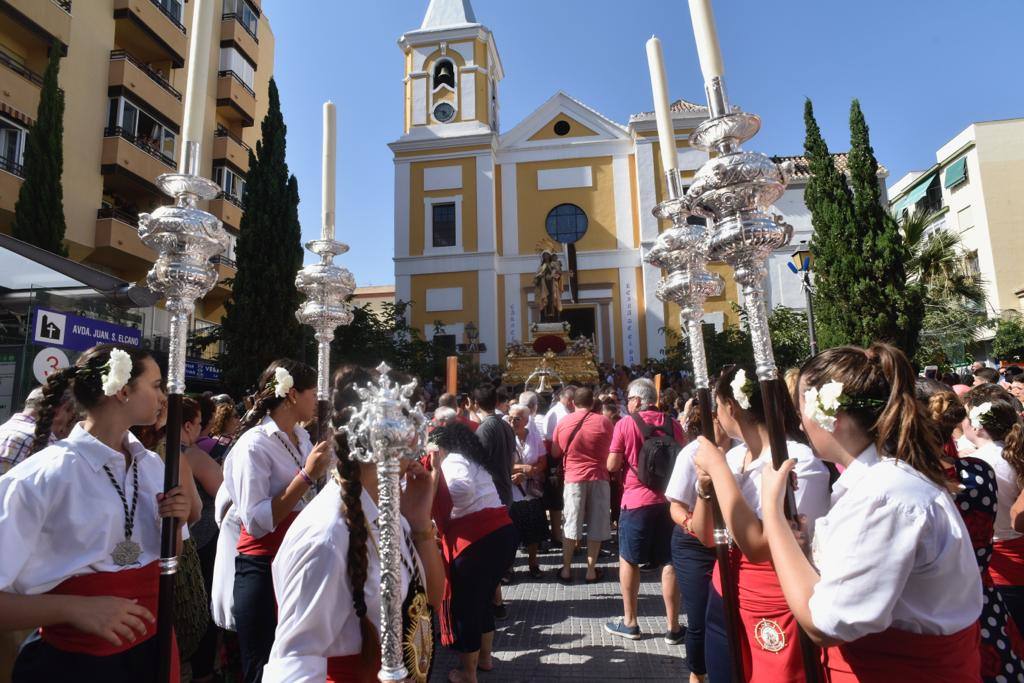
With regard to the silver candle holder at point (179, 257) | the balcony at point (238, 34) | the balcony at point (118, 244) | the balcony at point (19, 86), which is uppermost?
the balcony at point (238, 34)

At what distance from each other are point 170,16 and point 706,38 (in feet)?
78.4

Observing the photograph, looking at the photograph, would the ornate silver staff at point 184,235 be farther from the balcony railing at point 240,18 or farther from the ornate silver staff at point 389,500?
the balcony railing at point 240,18

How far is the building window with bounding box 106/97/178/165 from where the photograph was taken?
18.3 m

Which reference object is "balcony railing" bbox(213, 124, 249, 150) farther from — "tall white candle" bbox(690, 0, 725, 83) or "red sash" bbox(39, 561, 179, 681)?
"tall white candle" bbox(690, 0, 725, 83)

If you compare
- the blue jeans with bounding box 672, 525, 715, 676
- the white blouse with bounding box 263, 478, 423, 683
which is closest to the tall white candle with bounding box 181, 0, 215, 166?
the white blouse with bounding box 263, 478, 423, 683

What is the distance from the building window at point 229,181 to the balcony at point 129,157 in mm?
3071

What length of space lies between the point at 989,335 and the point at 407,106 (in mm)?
27639

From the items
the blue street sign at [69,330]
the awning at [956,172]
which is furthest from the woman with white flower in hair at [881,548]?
the awning at [956,172]

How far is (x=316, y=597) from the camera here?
6.06 feet

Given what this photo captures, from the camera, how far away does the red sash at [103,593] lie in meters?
2.02

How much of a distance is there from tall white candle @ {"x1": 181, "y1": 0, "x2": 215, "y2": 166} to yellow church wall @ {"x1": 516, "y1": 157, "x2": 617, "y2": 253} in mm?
25625

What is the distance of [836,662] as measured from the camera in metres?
1.82

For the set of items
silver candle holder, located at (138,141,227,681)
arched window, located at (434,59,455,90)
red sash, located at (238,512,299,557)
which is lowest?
red sash, located at (238,512,299,557)

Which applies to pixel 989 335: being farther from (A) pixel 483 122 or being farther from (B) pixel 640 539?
(B) pixel 640 539
